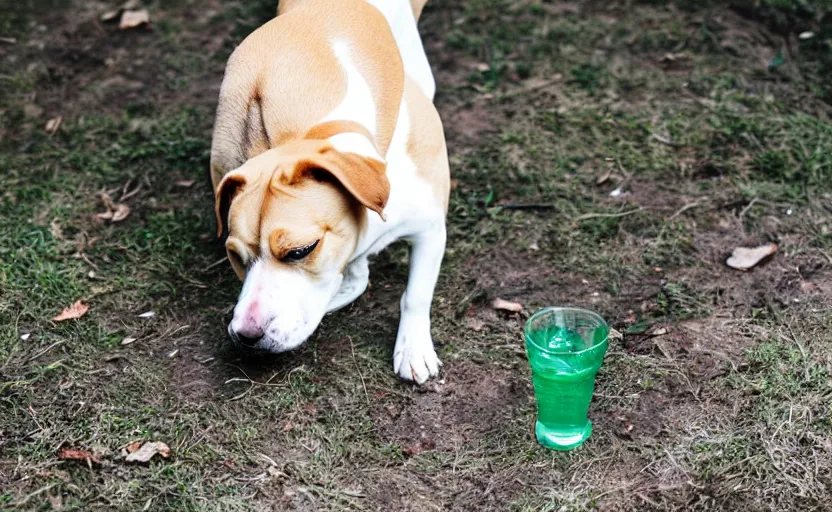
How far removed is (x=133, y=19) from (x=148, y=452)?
154 inches

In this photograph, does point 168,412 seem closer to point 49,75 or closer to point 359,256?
point 359,256

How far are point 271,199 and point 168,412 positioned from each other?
1.03 meters

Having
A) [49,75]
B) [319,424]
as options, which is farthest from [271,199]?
[49,75]

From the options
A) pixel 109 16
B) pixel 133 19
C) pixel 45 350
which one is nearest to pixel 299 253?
pixel 45 350

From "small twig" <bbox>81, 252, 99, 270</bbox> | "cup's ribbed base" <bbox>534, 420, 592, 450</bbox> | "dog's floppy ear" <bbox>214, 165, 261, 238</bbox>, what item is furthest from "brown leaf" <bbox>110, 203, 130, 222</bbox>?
"cup's ribbed base" <bbox>534, 420, 592, 450</bbox>

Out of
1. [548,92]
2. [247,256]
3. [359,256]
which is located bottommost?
[548,92]

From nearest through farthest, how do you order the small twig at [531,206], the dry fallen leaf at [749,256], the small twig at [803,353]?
the small twig at [803,353] → the dry fallen leaf at [749,256] → the small twig at [531,206]

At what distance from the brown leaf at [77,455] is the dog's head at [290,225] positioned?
2.39 feet

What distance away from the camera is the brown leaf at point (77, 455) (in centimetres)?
330

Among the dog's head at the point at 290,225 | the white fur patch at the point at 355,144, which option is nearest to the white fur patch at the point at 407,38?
the white fur patch at the point at 355,144

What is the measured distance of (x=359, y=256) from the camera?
Answer: 360 centimetres

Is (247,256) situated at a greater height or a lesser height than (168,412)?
greater

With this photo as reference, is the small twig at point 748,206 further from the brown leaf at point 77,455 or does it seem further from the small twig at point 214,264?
the brown leaf at point 77,455

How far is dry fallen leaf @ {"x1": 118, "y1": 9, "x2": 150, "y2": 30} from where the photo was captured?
6230 mm
